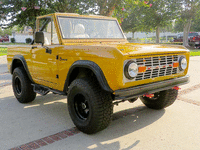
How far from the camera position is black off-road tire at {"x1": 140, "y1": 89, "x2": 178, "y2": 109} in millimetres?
4188

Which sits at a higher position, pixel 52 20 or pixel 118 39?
pixel 52 20

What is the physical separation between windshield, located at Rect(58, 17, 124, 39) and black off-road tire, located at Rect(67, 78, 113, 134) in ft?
3.96

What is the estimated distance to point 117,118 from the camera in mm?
4141

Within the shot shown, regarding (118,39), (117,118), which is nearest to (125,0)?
(118,39)

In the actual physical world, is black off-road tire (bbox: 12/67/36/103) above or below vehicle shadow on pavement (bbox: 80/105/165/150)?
above

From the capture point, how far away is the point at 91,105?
316 centimetres

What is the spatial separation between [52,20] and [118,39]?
4.91 ft

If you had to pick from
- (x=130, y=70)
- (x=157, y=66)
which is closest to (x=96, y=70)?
(x=130, y=70)

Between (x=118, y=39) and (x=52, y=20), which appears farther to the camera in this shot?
(x=118, y=39)

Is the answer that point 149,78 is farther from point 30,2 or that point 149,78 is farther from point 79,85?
point 30,2

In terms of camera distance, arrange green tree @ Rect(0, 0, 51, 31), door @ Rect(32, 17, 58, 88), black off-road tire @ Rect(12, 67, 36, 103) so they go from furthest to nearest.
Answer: green tree @ Rect(0, 0, 51, 31), black off-road tire @ Rect(12, 67, 36, 103), door @ Rect(32, 17, 58, 88)

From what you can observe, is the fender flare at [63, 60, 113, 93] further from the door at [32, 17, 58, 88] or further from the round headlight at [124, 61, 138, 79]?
the door at [32, 17, 58, 88]

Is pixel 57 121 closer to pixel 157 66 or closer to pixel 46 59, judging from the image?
pixel 46 59

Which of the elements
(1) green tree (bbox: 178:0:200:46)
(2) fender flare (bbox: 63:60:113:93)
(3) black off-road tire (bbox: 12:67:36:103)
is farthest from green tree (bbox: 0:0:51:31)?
(1) green tree (bbox: 178:0:200:46)
